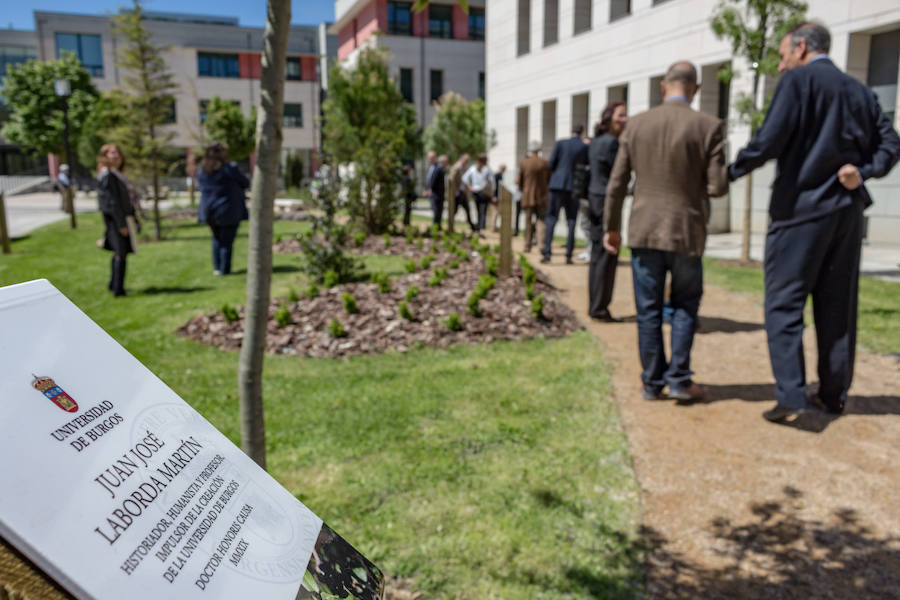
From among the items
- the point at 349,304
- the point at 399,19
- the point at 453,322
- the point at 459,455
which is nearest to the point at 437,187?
the point at 349,304

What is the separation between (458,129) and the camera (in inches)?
1532

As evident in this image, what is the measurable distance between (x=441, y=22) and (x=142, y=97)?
123 ft

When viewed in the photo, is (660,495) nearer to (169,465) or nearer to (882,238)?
(169,465)

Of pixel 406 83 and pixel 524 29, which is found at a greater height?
pixel 406 83

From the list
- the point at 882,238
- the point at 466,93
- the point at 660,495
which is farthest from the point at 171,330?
the point at 466,93

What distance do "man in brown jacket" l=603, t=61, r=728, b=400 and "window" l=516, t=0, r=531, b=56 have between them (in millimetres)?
27697

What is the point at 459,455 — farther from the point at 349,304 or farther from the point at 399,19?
the point at 399,19

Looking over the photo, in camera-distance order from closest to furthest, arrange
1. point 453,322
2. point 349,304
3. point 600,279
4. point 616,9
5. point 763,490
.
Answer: point 763,490
point 453,322
point 349,304
point 600,279
point 616,9

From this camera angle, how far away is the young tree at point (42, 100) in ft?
178

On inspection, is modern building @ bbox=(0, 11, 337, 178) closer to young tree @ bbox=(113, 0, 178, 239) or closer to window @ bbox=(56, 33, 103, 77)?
window @ bbox=(56, 33, 103, 77)

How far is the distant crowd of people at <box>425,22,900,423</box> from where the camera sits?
431 centimetres

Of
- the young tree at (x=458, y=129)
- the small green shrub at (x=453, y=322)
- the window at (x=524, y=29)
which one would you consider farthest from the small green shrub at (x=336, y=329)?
the young tree at (x=458, y=129)

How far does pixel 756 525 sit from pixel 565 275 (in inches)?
299

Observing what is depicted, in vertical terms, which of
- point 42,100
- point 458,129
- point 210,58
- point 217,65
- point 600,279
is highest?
point 210,58
